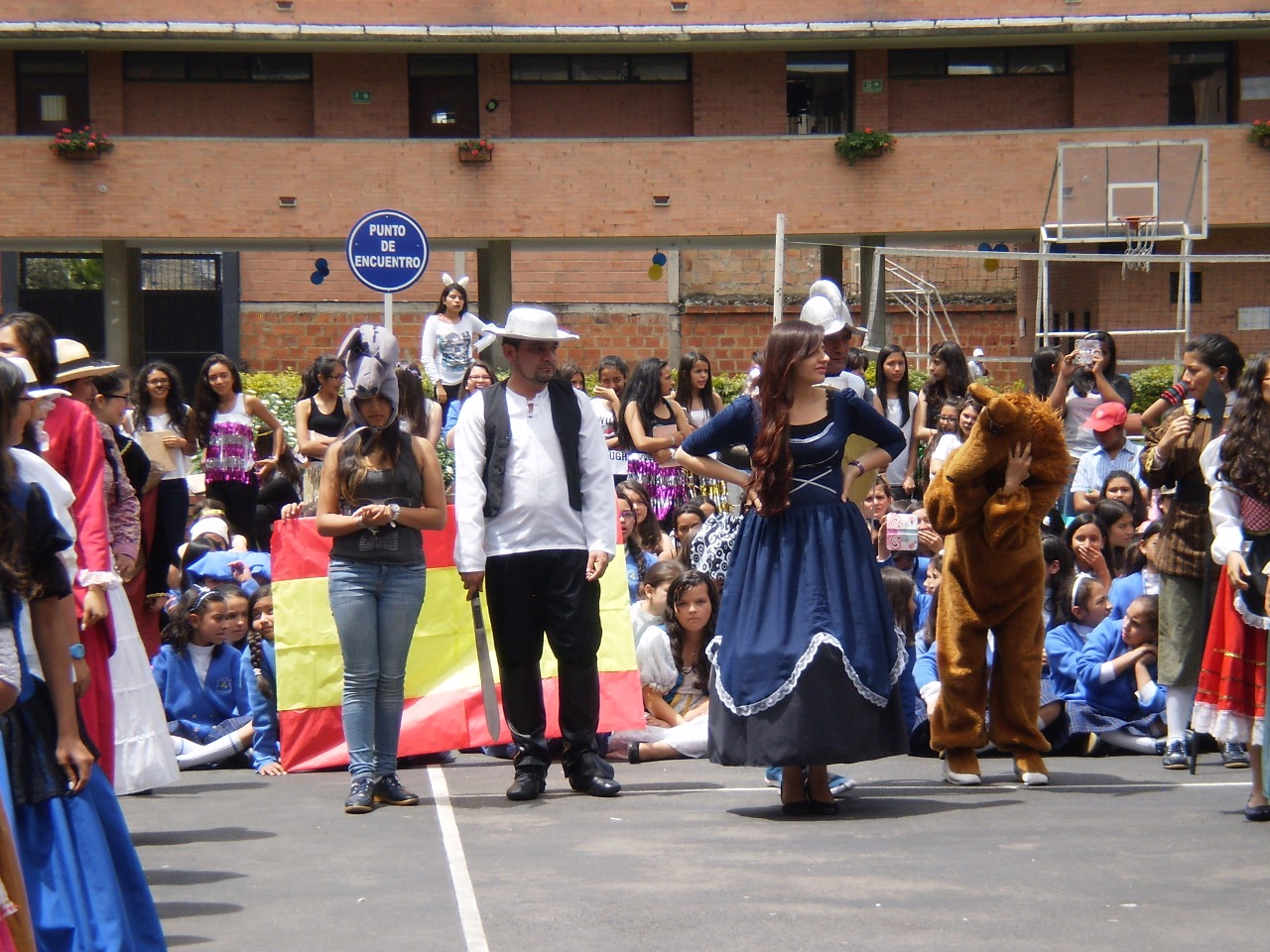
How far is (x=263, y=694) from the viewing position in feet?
30.2

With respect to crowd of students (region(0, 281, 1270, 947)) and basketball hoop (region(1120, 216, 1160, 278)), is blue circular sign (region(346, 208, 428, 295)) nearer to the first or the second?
crowd of students (region(0, 281, 1270, 947))

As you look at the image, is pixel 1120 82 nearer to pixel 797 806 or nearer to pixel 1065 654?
pixel 1065 654

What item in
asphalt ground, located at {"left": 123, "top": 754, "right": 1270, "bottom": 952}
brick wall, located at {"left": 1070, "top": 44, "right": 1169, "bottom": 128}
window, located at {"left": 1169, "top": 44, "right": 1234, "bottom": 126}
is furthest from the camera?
window, located at {"left": 1169, "top": 44, "right": 1234, "bottom": 126}

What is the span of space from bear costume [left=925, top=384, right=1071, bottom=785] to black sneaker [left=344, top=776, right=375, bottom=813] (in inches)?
98.4

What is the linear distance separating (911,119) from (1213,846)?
23.7 m

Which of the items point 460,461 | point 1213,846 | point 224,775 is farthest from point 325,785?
point 1213,846

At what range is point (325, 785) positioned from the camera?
8.59m

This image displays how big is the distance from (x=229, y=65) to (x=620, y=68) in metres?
6.29

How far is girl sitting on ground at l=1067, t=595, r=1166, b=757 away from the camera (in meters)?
9.23

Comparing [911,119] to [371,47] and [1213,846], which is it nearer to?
[371,47]

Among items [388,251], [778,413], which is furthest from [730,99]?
[778,413]

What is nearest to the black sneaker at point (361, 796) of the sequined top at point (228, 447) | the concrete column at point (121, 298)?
the sequined top at point (228, 447)

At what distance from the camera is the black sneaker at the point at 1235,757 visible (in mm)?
8547

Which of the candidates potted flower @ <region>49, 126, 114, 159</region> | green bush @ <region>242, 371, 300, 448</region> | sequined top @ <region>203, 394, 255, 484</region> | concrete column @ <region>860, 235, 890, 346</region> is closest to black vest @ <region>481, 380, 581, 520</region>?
sequined top @ <region>203, 394, 255, 484</region>
